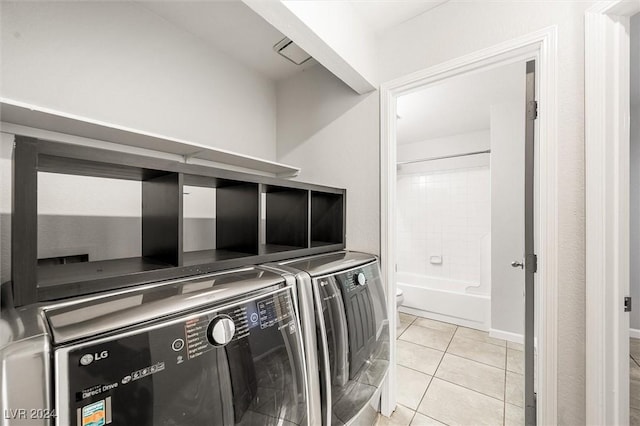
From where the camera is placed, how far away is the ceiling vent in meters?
1.69

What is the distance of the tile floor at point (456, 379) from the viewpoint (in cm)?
166

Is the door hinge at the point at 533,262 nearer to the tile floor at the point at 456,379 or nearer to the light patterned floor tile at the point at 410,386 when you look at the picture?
the tile floor at the point at 456,379

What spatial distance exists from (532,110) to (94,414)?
192 centimetres

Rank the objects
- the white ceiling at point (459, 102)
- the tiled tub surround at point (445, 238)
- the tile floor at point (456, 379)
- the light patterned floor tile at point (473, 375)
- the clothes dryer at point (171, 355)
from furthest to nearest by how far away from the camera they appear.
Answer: the tiled tub surround at point (445, 238)
the white ceiling at point (459, 102)
the light patterned floor tile at point (473, 375)
the tile floor at point (456, 379)
the clothes dryer at point (171, 355)

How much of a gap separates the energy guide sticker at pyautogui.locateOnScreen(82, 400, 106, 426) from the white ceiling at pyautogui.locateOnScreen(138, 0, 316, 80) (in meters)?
1.77

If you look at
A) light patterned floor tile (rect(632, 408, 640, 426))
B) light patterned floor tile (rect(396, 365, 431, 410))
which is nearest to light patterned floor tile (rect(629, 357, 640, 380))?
light patterned floor tile (rect(632, 408, 640, 426))

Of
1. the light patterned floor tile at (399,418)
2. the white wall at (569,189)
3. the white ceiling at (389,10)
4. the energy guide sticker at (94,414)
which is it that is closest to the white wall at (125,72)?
the white ceiling at (389,10)

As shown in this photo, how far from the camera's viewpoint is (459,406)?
173cm

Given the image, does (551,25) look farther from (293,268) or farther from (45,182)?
(45,182)

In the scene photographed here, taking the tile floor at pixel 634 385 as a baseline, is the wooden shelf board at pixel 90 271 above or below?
above

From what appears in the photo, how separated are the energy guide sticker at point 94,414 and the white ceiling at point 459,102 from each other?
91.0 inches

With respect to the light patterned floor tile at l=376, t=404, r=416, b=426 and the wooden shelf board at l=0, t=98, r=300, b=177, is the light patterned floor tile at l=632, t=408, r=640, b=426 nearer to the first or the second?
the light patterned floor tile at l=376, t=404, r=416, b=426

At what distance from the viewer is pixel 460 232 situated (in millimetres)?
3736

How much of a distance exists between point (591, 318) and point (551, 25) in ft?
4.19
